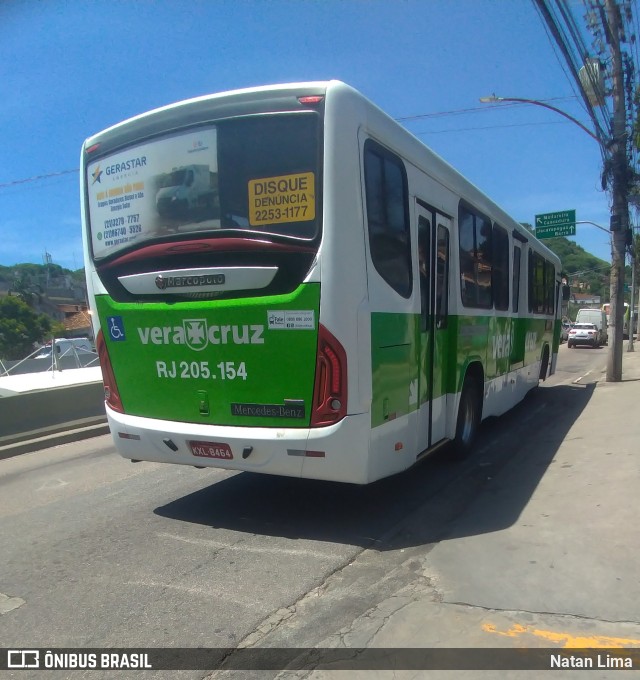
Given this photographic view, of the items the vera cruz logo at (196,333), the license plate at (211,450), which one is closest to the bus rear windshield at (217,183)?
the vera cruz logo at (196,333)

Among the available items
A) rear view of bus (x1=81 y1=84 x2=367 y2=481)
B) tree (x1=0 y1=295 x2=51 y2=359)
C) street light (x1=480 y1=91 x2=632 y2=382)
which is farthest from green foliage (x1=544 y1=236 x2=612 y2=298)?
rear view of bus (x1=81 y1=84 x2=367 y2=481)

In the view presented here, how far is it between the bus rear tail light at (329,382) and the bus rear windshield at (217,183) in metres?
0.82

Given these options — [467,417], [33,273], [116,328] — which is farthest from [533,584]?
[33,273]

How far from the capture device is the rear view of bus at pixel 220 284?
14.3ft

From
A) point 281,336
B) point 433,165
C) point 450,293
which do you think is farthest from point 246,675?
point 433,165

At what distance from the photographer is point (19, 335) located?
3531 cm

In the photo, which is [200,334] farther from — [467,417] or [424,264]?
[467,417]

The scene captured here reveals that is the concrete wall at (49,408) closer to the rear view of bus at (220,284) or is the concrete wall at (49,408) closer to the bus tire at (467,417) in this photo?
the rear view of bus at (220,284)

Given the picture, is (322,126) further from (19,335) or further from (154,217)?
(19,335)

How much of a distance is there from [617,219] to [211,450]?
13461mm

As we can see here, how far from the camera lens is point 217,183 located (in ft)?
15.2

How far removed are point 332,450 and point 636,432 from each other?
573cm

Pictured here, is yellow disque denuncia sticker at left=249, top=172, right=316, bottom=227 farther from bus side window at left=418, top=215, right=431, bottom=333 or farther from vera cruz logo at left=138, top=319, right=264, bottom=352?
bus side window at left=418, top=215, right=431, bottom=333

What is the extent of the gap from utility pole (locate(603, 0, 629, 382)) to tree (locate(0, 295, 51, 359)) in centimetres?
2943
